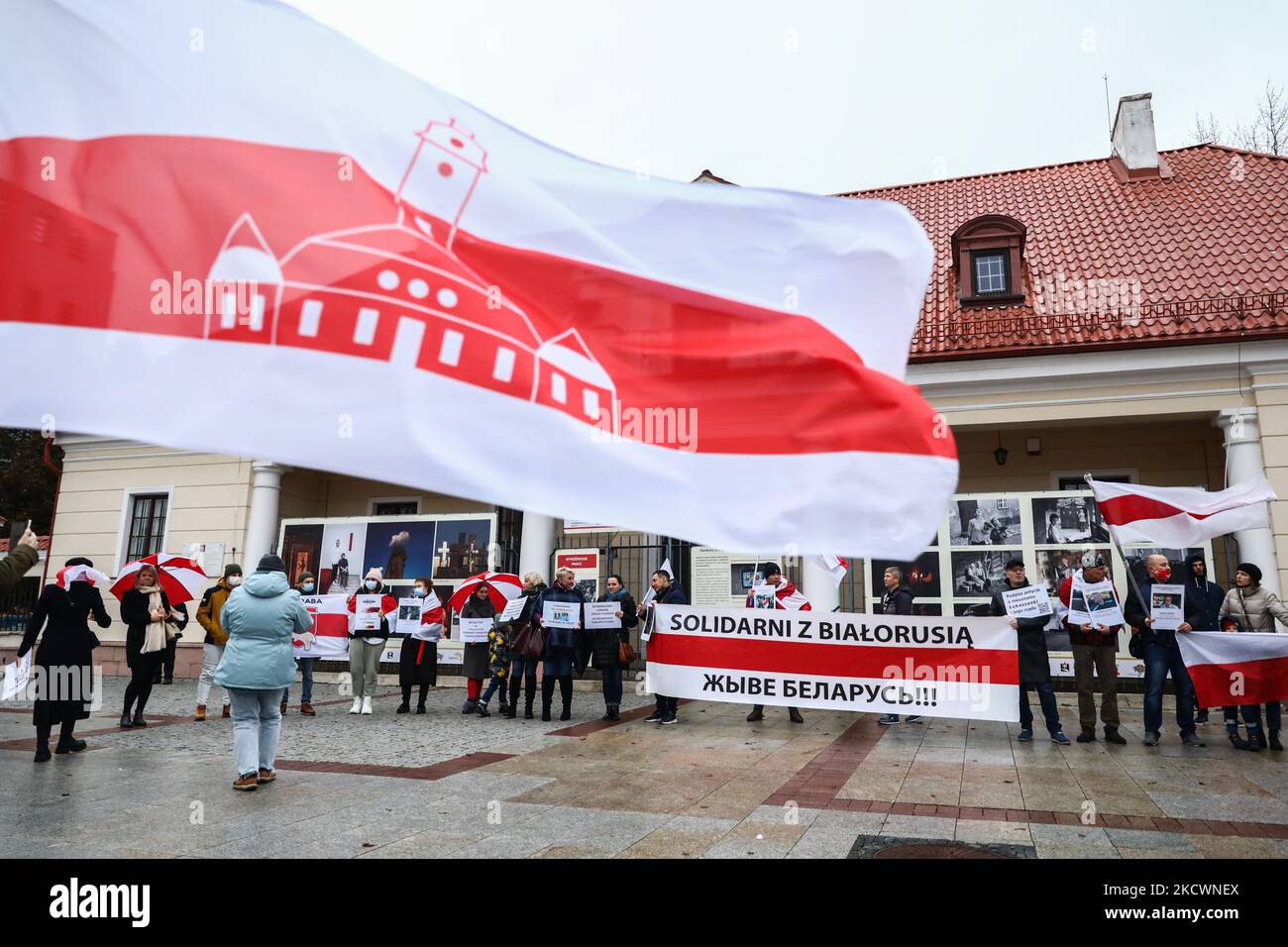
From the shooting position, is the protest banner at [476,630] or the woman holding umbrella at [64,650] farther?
the protest banner at [476,630]

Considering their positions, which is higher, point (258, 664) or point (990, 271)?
point (990, 271)

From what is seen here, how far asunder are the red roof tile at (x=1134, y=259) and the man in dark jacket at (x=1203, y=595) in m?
5.81

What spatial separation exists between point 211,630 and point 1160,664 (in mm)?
11801

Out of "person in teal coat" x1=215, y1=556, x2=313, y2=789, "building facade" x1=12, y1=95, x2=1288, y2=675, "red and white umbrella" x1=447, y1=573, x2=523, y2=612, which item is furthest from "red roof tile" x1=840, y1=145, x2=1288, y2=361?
"person in teal coat" x1=215, y1=556, x2=313, y2=789

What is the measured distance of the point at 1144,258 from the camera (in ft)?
55.8

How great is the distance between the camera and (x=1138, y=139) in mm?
20391

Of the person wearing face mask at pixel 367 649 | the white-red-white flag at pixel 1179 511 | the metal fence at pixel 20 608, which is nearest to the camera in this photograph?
the white-red-white flag at pixel 1179 511

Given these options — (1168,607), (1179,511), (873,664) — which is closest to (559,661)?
(873,664)

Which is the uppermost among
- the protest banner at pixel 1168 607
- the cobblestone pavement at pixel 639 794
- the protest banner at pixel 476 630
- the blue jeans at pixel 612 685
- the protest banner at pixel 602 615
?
the protest banner at pixel 1168 607

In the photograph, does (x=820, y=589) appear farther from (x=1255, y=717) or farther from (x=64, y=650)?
(x=64, y=650)

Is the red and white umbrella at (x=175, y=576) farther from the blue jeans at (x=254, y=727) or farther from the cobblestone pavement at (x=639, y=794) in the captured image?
the blue jeans at (x=254, y=727)

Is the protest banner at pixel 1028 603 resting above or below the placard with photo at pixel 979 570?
below

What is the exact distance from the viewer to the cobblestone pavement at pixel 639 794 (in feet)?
18.2

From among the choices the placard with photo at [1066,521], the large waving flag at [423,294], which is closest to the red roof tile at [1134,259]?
the placard with photo at [1066,521]
